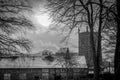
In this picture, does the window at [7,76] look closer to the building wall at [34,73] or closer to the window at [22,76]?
the building wall at [34,73]

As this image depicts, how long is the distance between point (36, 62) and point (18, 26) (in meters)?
26.8

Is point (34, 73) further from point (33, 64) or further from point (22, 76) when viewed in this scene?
point (22, 76)

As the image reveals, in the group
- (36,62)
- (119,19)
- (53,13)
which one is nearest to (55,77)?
(36,62)

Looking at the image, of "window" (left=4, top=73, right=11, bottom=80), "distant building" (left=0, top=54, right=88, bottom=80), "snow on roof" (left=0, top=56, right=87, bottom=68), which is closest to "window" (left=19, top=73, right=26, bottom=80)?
"distant building" (left=0, top=54, right=88, bottom=80)

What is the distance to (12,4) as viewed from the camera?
1188 cm

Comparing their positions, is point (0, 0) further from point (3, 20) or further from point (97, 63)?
point (97, 63)

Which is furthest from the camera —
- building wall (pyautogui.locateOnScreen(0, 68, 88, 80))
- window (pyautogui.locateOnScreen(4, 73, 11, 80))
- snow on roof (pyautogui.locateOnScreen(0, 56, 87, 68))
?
snow on roof (pyautogui.locateOnScreen(0, 56, 87, 68))

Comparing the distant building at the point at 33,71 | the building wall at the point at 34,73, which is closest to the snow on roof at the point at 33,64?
the distant building at the point at 33,71

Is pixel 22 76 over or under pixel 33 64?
under

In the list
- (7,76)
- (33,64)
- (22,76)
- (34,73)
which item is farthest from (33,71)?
(7,76)

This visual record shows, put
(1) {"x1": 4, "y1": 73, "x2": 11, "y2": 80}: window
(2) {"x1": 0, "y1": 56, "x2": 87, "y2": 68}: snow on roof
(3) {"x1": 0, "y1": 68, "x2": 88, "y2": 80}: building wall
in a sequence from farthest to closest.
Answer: (2) {"x1": 0, "y1": 56, "x2": 87, "y2": 68}: snow on roof < (3) {"x1": 0, "y1": 68, "x2": 88, "y2": 80}: building wall < (1) {"x1": 4, "y1": 73, "x2": 11, "y2": 80}: window

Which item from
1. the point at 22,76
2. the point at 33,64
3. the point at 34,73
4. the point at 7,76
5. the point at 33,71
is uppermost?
the point at 33,64

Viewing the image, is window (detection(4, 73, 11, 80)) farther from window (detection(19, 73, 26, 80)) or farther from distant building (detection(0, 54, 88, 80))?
window (detection(19, 73, 26, 80))

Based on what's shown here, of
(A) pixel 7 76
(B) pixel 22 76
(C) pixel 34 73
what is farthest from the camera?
(C) pixel 34 73
